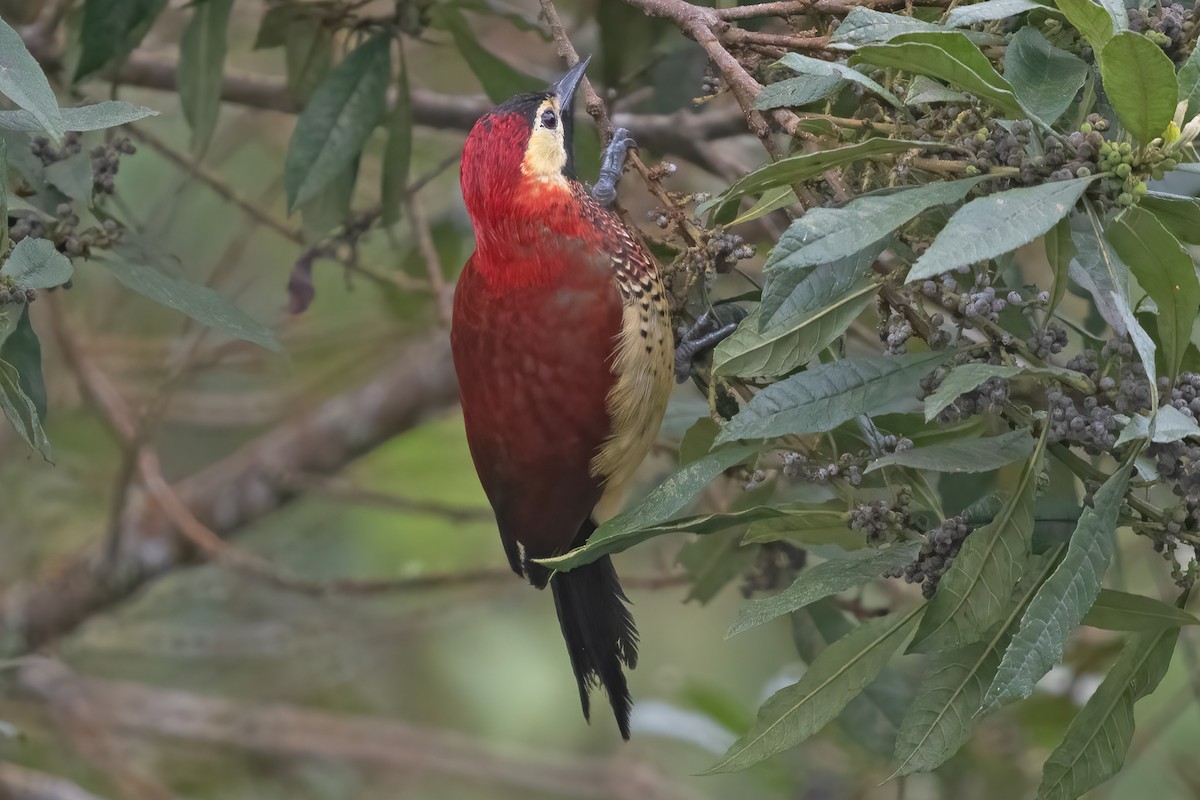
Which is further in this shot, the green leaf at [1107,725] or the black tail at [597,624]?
the black tail at [597,624]

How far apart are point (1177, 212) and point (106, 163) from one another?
1401 mm

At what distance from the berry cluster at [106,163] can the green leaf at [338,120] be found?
35 centimetres

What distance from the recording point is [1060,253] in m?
1.23

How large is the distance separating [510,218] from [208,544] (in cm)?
151

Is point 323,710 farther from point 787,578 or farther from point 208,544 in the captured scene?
point 787,578

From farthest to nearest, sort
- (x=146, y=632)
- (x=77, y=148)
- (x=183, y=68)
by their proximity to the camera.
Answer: (x=146, y=632) < (x=183, y=68) < (x=77, y=148)

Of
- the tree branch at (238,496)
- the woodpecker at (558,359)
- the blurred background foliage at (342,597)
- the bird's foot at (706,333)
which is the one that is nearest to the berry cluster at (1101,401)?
the bird's foot at (706,333)

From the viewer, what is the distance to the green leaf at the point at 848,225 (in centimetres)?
113

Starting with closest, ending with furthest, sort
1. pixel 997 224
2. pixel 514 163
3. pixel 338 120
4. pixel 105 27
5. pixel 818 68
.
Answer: pixel 997 224
pixel 818 68
pixel 514 163
pixel 105 27
pixel 338 120

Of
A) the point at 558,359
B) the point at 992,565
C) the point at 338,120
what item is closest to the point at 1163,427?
the point at 992,565

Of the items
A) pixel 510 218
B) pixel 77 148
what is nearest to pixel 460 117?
pixel 510 218

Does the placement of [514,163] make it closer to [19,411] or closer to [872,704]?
[19,411]

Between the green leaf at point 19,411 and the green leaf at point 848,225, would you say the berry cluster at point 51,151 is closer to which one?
the green leaf at point 19,411

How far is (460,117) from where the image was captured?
291cm
